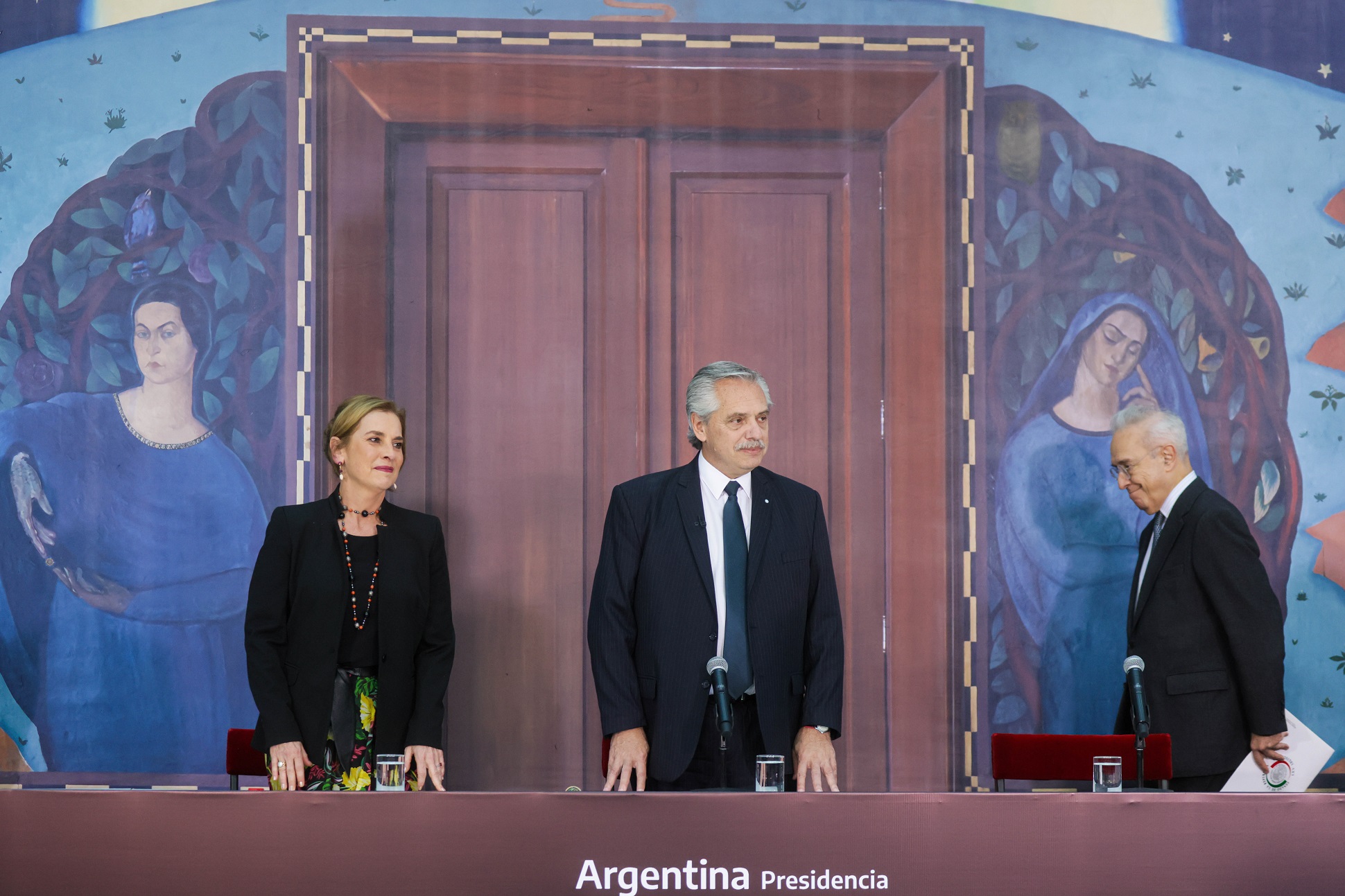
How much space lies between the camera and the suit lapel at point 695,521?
11.1 feet

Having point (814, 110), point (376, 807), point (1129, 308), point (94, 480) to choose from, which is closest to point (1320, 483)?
point (1129, 308)

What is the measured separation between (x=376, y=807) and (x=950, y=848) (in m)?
1.01

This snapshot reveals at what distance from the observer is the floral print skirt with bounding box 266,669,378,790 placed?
3416 millimetres

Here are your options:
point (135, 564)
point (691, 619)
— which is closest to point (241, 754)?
point (135, 564)

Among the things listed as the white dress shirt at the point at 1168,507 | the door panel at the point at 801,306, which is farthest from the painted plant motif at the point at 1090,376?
the white dress shirt at the point at 1168,507

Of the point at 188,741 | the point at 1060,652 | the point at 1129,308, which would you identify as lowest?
the point at 188,741

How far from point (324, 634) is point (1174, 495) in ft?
8.34

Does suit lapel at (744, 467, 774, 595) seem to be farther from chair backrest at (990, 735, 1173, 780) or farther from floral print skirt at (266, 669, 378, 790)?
floral print skirt at (266, 669, 378, 790)

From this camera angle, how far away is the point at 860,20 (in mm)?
4535

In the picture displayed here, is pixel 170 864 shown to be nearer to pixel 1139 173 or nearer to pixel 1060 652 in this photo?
pixel 1060 652

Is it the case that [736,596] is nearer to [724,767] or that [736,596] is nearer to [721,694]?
[724,767]

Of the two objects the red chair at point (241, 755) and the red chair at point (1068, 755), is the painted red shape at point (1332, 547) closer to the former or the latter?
the red chair at point (1068, 755)

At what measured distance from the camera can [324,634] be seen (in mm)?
3441

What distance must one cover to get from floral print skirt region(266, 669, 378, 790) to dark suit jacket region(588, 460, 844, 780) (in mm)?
649
